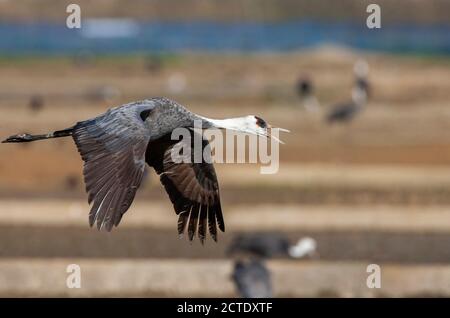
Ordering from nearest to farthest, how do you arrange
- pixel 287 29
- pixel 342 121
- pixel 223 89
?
pixel 342 121
pixel 223 89
pixel 287 29

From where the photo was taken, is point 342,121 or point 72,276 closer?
point 72,276

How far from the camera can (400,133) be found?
3006cm

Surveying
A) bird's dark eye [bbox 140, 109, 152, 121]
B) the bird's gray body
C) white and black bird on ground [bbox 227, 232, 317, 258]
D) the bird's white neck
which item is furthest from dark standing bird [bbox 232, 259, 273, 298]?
white and black bird on ground [bbox 227, 232, 317, 258]

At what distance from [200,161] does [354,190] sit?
1063 cm

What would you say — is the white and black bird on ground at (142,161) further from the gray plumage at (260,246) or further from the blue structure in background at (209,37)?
the blue structure in background at (209,37)

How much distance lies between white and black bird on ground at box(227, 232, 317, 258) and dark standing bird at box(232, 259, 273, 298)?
243 cm

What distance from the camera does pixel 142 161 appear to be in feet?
30.6

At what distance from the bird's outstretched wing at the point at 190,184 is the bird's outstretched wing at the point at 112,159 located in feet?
3.35

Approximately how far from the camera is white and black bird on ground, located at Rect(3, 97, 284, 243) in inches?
358

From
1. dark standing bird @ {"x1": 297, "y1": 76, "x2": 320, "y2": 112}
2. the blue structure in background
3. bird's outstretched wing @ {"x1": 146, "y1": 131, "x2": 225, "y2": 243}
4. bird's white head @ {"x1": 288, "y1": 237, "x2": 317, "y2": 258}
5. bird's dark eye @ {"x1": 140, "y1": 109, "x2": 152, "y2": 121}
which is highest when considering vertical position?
the blue structure in background

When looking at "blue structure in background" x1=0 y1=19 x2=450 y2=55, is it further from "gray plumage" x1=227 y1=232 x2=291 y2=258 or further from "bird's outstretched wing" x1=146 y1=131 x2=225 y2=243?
"bird's outstretched wing" x1=146 y1=131 x2=225 y2=243

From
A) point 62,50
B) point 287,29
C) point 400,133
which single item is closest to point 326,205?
point 400,133

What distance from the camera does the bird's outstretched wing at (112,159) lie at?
29.6ft
